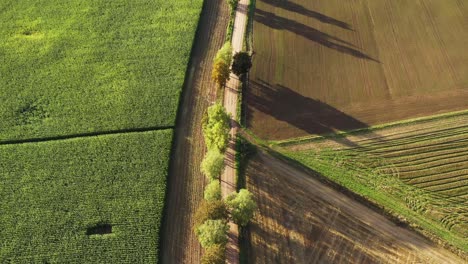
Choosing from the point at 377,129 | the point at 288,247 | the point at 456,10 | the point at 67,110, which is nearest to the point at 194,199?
the point at 288,247

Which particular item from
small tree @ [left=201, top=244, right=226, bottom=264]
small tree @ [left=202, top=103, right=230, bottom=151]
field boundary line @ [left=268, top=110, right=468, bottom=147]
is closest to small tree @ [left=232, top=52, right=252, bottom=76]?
small tree @ [left=202, top=103, right=230, bottom=151]

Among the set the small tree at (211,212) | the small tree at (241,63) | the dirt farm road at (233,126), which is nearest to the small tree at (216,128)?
the dirt farm road at (233,126)

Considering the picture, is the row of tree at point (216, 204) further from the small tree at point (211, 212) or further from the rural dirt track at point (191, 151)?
the rural dirt track at point (191, 151)

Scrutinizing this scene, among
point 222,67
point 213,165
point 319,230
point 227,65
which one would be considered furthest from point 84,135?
point 319,230

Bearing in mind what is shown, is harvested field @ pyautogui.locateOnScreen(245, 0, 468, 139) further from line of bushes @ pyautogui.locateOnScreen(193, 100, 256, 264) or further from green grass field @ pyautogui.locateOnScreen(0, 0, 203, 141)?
green grass field @ pyautogui.locateOnScreen(0, 0, 203, 141)

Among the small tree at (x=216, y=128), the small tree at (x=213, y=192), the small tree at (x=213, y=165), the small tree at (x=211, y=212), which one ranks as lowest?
the small tree at (x=211, y=212)

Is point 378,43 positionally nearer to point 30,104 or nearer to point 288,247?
point 288,247
